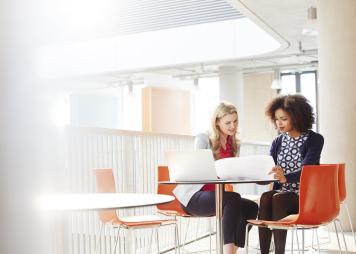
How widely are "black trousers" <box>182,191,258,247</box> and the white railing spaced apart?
72cm

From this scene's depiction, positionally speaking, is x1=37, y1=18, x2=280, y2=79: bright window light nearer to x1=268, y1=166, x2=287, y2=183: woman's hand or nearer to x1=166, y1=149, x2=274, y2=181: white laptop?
x1=268, y1=166, x2=287, y2=183: woman's hand

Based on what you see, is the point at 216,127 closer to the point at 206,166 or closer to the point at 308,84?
the point at 206,166

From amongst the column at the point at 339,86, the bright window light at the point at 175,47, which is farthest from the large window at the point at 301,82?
the column at the point at 339,86

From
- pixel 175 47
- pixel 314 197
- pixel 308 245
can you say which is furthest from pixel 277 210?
pixel 175 47

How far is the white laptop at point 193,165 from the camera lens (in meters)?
2.93

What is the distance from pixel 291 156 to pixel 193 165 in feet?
3.16

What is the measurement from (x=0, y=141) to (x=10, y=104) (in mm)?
49

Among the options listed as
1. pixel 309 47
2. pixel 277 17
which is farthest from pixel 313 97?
pixel 277 17

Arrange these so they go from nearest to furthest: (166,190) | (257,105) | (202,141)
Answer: (202,141)
(166,190)
(257,105)

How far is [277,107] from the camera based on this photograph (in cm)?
362

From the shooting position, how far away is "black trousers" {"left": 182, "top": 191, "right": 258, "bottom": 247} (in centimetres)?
329

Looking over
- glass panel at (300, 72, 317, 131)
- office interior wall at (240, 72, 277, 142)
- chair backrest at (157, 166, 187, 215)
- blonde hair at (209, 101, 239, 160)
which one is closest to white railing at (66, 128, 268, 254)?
chair backrest at (157, 166, 187, 215)

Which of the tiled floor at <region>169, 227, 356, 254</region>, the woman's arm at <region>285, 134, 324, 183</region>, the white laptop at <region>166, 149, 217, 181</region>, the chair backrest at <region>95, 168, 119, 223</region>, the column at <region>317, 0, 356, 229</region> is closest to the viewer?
the white laptop at <region>166, 149, 217, 181</region>

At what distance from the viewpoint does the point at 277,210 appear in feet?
11.0
